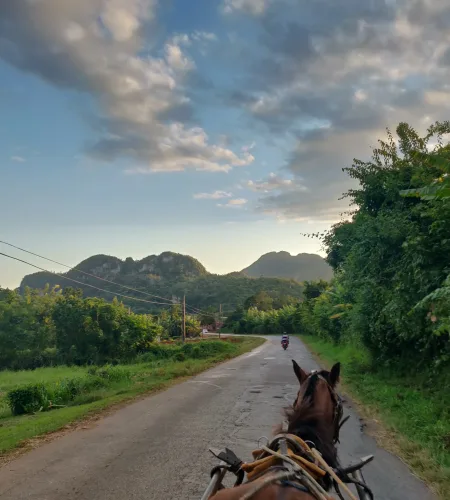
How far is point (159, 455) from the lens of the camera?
6.69m

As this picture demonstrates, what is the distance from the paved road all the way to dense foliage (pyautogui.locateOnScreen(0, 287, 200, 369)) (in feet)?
73.8

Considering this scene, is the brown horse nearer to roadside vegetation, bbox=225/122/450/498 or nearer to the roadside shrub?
roadside vegetation, bbox=225/122/450/498

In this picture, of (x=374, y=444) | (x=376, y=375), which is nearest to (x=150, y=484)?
(x=374, y=444)

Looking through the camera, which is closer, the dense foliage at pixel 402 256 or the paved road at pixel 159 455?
the paved road at pixel 159 455

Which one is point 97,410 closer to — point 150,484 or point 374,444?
point 150,484

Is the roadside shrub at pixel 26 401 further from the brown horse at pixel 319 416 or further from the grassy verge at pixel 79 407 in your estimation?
the brown horse at pixel 319 416

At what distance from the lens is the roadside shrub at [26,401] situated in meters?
12.4

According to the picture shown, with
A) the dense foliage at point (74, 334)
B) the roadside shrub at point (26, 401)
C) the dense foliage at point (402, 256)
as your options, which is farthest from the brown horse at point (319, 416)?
the dense foliage at point (74, 334)

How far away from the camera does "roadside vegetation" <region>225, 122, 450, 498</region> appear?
682cm

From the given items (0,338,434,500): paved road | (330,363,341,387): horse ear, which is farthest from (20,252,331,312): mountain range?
(330,363,341,387): horse ear

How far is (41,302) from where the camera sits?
147 ft

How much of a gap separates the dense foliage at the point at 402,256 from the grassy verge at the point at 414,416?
68 centimetres

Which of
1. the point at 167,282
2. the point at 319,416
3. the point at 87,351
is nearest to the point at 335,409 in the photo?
the point at 319,416

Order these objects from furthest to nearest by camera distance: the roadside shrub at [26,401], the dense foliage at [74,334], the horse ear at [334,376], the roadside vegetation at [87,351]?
the dense foliage at [74,334], the roadside vegetation at [87,351], the roadside shrub at [26,401], the horse ear at [334,376]
